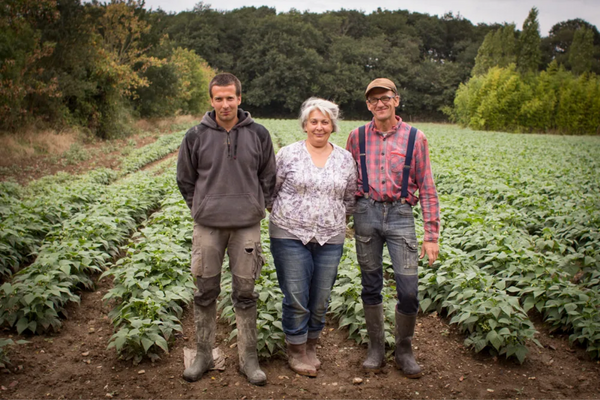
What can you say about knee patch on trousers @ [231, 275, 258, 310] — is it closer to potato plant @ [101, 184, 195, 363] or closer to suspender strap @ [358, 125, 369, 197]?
potato plant @ [101, 184, 195, 363]

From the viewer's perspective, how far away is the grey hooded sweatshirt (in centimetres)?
327

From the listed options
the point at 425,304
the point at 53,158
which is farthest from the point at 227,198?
the point at 53,158

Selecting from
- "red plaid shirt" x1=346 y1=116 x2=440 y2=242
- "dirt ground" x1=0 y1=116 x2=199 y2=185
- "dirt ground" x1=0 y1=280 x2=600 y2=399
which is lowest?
"dirt ground" x1=0 y1=116 x2=199 y2=185

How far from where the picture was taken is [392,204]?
346cm

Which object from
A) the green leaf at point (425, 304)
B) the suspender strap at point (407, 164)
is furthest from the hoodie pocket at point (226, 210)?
the green leaf at point (425, 304)

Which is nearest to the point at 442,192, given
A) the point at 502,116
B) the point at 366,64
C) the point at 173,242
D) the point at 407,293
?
the point at 173,242

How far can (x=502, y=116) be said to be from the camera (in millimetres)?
43062

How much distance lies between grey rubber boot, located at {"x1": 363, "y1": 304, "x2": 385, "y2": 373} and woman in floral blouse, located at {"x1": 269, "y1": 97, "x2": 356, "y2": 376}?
1.38 ft

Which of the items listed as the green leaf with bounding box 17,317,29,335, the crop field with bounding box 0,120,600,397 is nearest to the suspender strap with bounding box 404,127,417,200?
the crop field with bounding box 0,120,600,397

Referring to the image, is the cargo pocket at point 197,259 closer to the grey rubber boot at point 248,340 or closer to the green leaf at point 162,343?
the grey rubber boot at point 248,340

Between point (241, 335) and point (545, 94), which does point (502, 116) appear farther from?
point (241, 335)

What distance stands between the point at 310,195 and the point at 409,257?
35.1 inches

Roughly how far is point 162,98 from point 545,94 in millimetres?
35374

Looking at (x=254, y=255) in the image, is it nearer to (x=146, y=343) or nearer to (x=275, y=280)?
(x=146, y=343)
